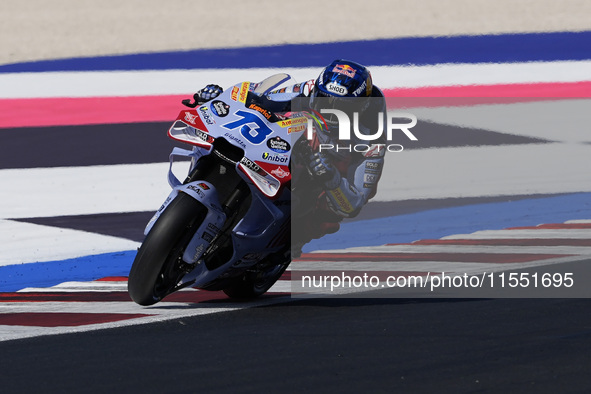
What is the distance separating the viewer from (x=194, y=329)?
6.16m

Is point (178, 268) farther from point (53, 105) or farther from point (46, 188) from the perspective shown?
point (53, 105)

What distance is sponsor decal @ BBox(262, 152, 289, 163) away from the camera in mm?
6250

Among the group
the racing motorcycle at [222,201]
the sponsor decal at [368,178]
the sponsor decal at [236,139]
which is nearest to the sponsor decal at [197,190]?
the racing motorcycle at [222,201]

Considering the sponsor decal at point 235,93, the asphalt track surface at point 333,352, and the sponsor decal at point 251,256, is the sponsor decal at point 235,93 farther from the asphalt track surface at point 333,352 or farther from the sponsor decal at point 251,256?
the asphalt track surface at point 333,352

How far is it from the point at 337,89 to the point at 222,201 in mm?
990

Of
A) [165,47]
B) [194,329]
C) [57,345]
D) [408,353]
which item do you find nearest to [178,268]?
[194,329]

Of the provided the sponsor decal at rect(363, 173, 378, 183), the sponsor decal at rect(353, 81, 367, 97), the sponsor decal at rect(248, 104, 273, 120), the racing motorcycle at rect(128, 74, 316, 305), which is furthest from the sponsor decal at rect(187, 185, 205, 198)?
the sponsor decal at rect(353, 81, 367, 97)

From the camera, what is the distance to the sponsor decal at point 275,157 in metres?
6.25

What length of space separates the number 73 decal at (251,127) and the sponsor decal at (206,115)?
0.11 meters

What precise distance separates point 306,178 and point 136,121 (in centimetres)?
816

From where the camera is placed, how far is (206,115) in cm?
649

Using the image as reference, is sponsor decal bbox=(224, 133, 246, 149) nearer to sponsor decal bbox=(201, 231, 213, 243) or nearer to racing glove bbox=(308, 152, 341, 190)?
racing glove bbox=(308, 152, 341, 190)

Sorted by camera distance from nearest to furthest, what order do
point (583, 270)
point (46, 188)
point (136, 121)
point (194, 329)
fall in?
point (194, 329) < point (583, 270) < point (46, 188) < point (136, 121)

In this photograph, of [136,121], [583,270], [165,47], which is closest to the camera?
[583,270]
